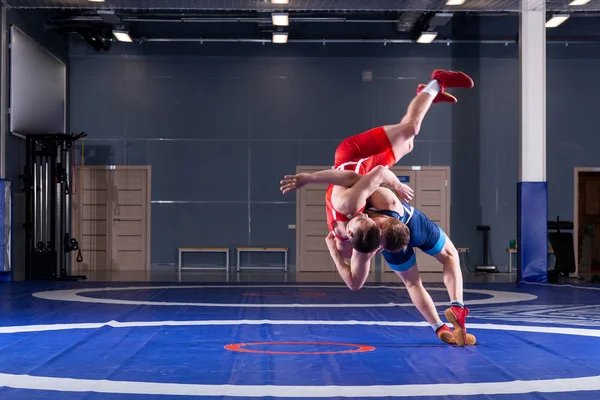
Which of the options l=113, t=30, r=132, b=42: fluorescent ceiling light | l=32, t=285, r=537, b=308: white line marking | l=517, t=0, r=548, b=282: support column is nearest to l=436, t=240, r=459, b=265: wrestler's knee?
l=32, t=285, r=537, b=308: white line marking

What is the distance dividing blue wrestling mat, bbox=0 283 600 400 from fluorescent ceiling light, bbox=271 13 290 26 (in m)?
5.71

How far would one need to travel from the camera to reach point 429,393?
3.39 metres

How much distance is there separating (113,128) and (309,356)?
10610 millimetres

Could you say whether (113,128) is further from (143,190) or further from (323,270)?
(323,270)

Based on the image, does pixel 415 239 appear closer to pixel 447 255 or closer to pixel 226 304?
pixel 447 255

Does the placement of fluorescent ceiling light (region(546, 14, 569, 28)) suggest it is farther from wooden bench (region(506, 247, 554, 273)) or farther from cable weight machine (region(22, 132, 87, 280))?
cable weight machine (region(22, 132, 87, 280))

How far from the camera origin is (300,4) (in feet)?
35.7

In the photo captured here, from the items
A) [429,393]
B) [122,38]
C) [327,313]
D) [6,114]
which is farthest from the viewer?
[122,38]

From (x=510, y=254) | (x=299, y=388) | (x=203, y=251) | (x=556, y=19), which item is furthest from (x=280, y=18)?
(x=299, y=388)

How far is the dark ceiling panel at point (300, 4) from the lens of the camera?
10.7m

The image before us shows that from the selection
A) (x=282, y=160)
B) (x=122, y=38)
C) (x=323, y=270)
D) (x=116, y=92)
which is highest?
(x=122, y=38)

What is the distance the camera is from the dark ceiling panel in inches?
420

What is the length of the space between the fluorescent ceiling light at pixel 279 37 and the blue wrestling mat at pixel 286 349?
6413 millimetres

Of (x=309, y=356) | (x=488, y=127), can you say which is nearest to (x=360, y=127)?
(x=488, y=127)
